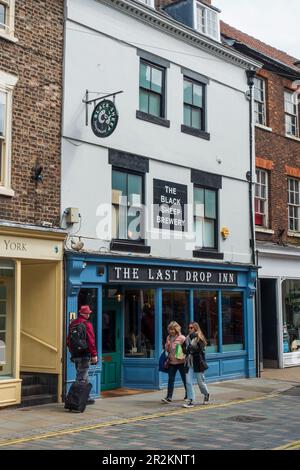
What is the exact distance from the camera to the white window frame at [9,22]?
41.8 ft

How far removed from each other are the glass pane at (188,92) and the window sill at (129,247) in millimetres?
4614

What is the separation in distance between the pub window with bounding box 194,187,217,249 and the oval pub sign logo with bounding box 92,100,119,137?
4.32 m

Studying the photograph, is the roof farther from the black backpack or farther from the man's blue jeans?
the black backpack

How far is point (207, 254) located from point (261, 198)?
3905 millimetres

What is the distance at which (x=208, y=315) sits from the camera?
57.1ft

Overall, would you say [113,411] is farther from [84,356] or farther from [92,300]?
[92,300]

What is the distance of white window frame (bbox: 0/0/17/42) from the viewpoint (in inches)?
501

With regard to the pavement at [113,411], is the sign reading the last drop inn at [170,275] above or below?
above

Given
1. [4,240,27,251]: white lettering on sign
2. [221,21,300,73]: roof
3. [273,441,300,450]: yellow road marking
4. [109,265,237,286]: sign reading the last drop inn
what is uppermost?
[221,21,300,73]: roof

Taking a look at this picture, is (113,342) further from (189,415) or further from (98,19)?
(98,19)

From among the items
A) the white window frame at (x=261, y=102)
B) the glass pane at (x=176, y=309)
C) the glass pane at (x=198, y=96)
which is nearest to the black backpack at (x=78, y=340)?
the glass pane at (x=176, y=309)

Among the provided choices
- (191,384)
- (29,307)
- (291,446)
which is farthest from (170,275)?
(291,446)

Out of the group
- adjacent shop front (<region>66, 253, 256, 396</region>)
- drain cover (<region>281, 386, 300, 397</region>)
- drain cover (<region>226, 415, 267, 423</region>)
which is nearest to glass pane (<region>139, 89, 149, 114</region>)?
adjacent shop front (<region>66, 253, 256, 396</region>)

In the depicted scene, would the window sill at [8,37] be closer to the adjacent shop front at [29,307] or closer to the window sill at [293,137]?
the adjacent shop front at [29,307]
